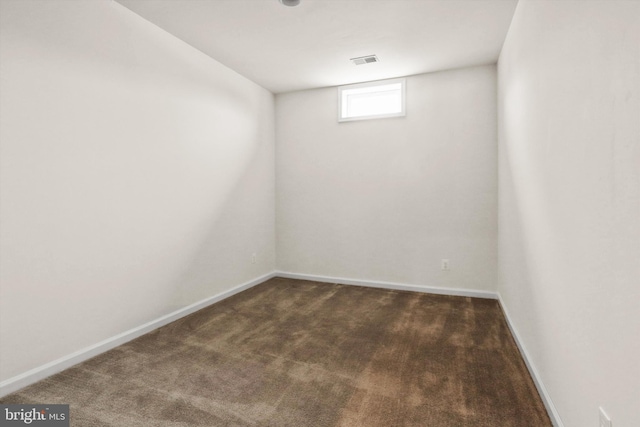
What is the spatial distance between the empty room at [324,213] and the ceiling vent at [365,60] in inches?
3.5

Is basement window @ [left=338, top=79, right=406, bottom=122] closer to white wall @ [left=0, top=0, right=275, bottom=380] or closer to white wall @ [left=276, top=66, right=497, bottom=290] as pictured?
white wall @ [left=276, top=66, right=497, bottom=290]

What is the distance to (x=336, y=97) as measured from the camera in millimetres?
4570

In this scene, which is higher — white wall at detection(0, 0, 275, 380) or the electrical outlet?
white wall at detection(0, 0, 275, 380)

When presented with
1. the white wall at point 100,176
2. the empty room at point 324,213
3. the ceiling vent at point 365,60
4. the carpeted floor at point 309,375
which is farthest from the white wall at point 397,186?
the white wall at point 100,176

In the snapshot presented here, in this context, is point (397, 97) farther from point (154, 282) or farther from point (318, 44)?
point (154, 282)

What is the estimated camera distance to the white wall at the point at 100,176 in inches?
81.5

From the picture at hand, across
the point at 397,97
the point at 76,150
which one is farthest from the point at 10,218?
the point at 397,97

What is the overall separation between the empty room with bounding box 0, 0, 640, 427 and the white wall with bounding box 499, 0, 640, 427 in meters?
0.01

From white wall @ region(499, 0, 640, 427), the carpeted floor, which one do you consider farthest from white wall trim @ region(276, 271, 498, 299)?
white wall @ region(499, 0, 640, 427)

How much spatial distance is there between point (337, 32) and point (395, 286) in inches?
120

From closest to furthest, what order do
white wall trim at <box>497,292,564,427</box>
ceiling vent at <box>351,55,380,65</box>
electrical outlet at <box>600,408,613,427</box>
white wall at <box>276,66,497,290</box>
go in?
electrical outlet at <box>600,408,613,427</box>, white wall trim at <box>497,292,564,427</box>, ceiling vent at <box>351,55,380,65</box>, white wall at <box>276,66,497,290</box>

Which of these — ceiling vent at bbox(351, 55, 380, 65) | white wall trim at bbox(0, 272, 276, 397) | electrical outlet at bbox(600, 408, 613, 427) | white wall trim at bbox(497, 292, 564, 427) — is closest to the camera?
electrical outlet at bbox(600, 408, 613, 427)

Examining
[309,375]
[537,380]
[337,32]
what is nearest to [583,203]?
[537,380]

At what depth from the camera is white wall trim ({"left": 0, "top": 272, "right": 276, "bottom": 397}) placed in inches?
80.5
